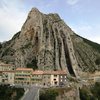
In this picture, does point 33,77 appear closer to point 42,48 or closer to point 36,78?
point 36,78

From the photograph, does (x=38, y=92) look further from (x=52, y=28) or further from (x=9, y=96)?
(x=52, y=28)

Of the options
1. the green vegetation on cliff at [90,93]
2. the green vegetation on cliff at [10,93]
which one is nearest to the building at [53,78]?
the green vegetation on cliff at [90,93]

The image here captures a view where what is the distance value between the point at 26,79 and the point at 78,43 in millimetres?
72097

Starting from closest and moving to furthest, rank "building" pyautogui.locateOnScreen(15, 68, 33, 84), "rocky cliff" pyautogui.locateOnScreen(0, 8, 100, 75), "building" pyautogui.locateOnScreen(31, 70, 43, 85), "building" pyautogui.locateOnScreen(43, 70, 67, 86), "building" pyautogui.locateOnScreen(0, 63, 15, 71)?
"building" pyautogui.locateOnScreen(43, 70, 67, 86) < "building" pyautogui.locateOnScreen(31, 70, 43, 85) < "building" pyautogui.locateOnScreen(15, 68, 33, 84) < "building" pyautogui.locateOnScreen(0, 63, 15, 71) < "rocky cliff" pyautogui.locateOnScreen(0, 8, 100, 75)

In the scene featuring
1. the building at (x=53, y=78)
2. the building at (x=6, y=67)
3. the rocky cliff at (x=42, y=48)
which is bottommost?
the building at (x=53, y=78)

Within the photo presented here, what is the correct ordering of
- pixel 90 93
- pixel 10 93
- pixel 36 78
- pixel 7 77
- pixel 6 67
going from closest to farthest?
pixel 10 93 < pixel 90 93 < pixel 7 77 < pixel 36 78 < pixel 6 67

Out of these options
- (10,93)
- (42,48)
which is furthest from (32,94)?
(42,48)

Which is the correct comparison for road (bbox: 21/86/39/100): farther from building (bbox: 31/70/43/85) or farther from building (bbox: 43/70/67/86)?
building (bbox: 43/70/67/86)

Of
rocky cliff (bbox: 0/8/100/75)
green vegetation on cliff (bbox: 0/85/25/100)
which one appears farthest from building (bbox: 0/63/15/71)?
green vegetation on cliff (bbox: 0/85/25/100)

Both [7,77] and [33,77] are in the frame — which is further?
[33,77]

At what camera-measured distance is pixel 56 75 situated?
428 ft

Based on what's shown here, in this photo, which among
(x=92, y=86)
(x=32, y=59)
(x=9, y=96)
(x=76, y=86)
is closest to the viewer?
(x=9, y=96)

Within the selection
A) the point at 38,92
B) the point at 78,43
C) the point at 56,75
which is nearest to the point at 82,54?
the point at 78,43

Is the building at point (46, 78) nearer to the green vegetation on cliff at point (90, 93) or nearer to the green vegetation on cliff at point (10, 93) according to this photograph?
the green vegetation on cliff at point (90, 93)
